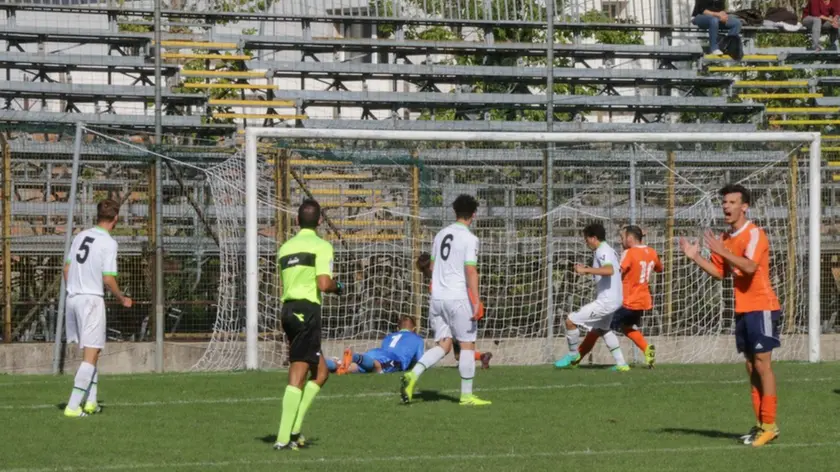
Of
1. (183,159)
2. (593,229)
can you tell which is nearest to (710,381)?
(593,229)

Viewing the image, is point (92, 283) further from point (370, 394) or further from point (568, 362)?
point (568, 362)

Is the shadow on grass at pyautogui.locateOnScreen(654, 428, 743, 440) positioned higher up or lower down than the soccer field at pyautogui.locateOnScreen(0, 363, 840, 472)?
lower down

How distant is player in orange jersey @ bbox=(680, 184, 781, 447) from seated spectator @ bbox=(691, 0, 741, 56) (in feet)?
50.0

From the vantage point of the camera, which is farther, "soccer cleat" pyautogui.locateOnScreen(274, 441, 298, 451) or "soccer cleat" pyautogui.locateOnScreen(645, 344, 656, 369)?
"soccer cleat" pyautogui.locateOnScreen(645, 344, 656, 369)

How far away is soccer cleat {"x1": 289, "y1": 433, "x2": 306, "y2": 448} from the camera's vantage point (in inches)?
384

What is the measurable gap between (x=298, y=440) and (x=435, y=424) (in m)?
1.72

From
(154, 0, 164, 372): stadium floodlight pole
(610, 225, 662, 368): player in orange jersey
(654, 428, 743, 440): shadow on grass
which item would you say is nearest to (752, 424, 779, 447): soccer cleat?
(654, 428, 743, 440): shadow on grass

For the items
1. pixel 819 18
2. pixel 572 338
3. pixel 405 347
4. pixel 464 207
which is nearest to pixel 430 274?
pixel 405 347

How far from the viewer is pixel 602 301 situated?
53.6 ft

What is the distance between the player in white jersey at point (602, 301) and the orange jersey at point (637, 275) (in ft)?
0.60

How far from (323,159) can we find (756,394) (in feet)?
30.1

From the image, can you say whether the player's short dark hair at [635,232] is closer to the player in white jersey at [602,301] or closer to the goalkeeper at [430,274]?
the player in white jersey at [602,301]

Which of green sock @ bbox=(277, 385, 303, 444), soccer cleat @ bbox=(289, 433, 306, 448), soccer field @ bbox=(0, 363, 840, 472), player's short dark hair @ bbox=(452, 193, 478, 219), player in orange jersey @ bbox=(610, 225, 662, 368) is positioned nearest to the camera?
soccer field @ bbox=(0, 363, 840, 472)

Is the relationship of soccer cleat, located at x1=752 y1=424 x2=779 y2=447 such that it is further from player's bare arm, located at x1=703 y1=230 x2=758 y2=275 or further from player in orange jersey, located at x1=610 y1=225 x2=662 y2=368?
player in orange jersey, located at x1=610 y1=225 x2=662 y2=368
